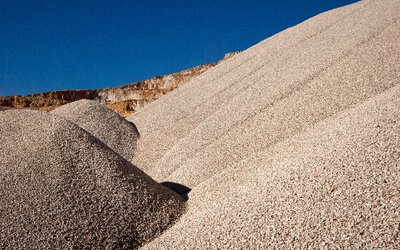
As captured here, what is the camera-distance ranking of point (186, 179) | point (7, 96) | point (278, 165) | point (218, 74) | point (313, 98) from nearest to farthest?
point (278, 165), point (186, 179), point (313, 98), point (218, 74), point (7, 96)

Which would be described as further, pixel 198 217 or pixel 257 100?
pixel 257 100

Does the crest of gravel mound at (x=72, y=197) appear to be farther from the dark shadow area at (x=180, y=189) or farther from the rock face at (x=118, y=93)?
the rock face at (x=118, y=93)

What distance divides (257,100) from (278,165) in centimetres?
296

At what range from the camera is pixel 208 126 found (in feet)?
23.3

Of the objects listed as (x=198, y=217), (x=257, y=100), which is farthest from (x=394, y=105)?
(x=257, y=100)

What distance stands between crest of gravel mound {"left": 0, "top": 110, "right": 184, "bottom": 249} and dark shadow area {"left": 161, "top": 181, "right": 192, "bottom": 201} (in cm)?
20

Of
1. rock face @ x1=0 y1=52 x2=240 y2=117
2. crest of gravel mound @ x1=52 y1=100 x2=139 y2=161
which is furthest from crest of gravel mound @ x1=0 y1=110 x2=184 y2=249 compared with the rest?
rock face @ x1=0 y1=52 x2=240 y2=117

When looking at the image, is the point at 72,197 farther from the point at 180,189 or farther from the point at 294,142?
the point at 294,142

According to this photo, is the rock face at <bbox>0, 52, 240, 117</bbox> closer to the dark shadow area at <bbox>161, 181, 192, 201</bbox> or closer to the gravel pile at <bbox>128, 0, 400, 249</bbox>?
the gravel pile at <bbox>128, 0, 400, 249</bbox>

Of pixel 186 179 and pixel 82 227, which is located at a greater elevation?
pixel 82 227

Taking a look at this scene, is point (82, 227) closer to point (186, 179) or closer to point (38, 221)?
point (38, 221)

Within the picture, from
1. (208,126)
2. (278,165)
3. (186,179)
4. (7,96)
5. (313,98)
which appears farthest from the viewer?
(7,96)

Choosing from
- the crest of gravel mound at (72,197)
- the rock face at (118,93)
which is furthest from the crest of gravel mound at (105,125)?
the rock face at (118,93)

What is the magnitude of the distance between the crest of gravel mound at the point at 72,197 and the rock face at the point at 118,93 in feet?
43.5
